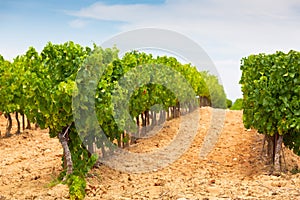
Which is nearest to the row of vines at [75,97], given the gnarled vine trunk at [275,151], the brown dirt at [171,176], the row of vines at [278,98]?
the brown dirt at [171,176]

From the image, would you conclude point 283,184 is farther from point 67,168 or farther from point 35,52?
point 35,52

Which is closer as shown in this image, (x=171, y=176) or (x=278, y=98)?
(x=278, y=98)

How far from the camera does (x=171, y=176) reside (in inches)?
587

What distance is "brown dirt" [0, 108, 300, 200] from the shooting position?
1208 centimetres

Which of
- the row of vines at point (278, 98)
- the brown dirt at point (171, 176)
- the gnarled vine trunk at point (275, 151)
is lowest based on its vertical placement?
the brown dirt at point (171, 176)

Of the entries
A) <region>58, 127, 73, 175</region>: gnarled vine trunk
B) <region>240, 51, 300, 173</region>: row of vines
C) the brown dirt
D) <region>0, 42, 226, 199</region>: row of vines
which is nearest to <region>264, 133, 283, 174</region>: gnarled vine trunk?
<region>240, 51, 300, 173</region>: row of vines

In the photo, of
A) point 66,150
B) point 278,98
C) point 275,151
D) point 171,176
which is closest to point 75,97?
point 66,150

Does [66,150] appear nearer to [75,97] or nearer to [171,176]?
[75,97]

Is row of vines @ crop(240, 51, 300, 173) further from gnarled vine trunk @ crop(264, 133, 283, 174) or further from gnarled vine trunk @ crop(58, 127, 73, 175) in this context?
gnarled vine trunk @ crop(58, 127, 73, 175)

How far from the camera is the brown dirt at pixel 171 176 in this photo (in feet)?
39.6

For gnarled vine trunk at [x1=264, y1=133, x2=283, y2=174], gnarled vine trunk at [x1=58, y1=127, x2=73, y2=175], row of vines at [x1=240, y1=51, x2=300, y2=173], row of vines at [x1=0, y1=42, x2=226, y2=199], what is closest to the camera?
row of vines at [x1=0, y1=42, x2=226, y2=199]

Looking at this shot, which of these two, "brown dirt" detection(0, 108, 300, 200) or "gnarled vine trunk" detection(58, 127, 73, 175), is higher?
"gnarled vine trunk" detection(58, 127, 73, 175)

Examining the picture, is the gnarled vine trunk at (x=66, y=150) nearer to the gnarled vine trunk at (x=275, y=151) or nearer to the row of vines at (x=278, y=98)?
the row of vines at (x=278, y=98)

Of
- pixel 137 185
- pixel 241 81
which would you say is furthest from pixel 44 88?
pixel 241 81
